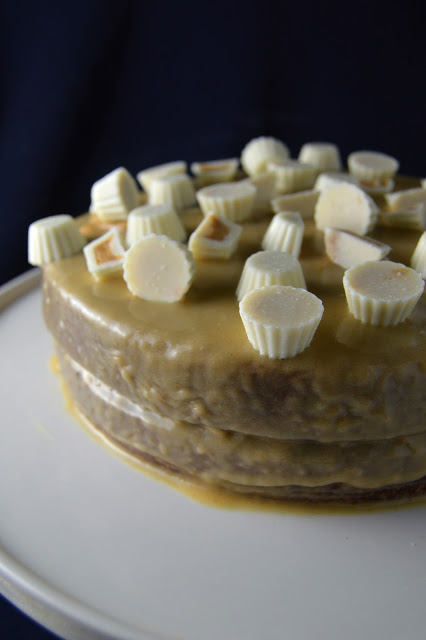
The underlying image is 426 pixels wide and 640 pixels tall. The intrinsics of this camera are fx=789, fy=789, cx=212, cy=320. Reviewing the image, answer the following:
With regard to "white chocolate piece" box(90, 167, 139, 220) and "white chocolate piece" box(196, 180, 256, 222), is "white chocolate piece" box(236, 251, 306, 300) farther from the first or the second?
"white chocolate piece" box(90, 167, 139, 220)

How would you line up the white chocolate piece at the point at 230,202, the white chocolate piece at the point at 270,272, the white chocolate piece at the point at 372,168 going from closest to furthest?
the white chocolate piece at the point at 270,272
the white chocolate piece at the point at 230,202
the white chocolate piece at the point at 372,168

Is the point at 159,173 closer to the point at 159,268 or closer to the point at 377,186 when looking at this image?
the point at 377,186

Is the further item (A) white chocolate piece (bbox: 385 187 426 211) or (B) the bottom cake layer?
(A) white chocolate piece (bbox: 385 187 426 211)

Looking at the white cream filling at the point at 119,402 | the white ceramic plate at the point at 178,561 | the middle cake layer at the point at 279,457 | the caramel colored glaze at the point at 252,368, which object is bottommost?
the white ceramic plate at the point at 178,561

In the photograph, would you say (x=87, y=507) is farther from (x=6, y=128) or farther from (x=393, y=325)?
(x=6, y=128)

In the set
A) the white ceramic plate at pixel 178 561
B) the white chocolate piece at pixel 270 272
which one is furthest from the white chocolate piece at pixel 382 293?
the white ceramic plate at pixel 178 561

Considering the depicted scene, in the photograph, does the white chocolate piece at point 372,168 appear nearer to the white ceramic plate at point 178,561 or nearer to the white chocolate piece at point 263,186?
the white chocolate piece at point 263,186

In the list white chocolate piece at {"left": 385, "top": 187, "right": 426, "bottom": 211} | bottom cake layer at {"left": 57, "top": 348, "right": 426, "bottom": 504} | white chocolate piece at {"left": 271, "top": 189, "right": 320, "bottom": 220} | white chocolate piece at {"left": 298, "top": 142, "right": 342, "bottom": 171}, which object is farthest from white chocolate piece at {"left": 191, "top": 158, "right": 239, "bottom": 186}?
bottom cake layer at {"left": 57, "top": 348, "right": 426, "bottom": 504}
